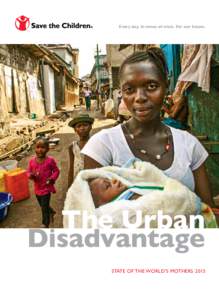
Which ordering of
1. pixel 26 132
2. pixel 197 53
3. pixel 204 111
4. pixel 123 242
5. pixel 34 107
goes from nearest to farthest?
pixel 123 242 → pixel 197 53 → pixel 204 111 → pixel 26 132 → pixel 34 107

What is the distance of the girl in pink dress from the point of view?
102 cm

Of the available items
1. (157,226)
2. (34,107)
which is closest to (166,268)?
(157,226)

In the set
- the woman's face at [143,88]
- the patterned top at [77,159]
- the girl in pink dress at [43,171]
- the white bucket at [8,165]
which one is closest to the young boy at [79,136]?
the patterned top at [77,159]

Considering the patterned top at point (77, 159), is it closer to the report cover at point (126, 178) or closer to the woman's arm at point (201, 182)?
the report cover at point (126, 178)

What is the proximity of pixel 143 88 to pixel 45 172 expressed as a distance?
56 centimetres

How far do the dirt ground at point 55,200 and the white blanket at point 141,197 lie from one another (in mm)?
183

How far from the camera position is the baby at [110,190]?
640 mm

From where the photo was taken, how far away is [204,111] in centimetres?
123
